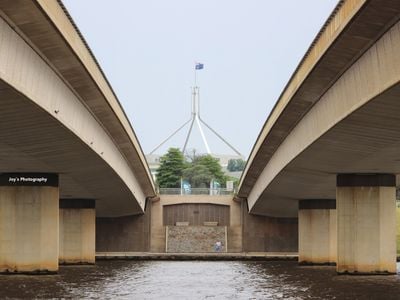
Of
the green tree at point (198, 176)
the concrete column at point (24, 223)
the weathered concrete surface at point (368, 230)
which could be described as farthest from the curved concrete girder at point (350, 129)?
the green tree at point (198, 176)

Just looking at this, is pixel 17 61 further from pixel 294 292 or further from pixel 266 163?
pixel 266 163

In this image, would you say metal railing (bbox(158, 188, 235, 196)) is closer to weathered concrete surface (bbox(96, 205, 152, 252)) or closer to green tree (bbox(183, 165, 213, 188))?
weathered concrete surface (bbox(96, 205, 152, 252))

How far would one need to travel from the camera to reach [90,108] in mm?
36375

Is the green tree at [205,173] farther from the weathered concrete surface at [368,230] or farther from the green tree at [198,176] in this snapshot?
the weathered concrete surface at [368,230]

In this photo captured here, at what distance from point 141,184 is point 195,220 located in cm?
2463

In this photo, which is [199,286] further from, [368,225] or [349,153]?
[368,225]

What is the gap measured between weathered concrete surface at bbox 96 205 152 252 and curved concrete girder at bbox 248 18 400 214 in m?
36.7

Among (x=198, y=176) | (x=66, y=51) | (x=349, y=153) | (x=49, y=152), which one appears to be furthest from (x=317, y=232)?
(x=198, y=176)

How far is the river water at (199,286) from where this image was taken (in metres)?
35.3

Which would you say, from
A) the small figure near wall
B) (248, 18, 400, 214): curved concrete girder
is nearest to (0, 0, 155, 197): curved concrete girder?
(248, 18, 400, 214): curved concrete girder

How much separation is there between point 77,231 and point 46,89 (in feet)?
136

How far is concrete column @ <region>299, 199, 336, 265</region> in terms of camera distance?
218ft

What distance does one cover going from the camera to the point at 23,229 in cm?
4631

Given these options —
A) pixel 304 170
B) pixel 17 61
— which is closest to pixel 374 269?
pixel 304 170
